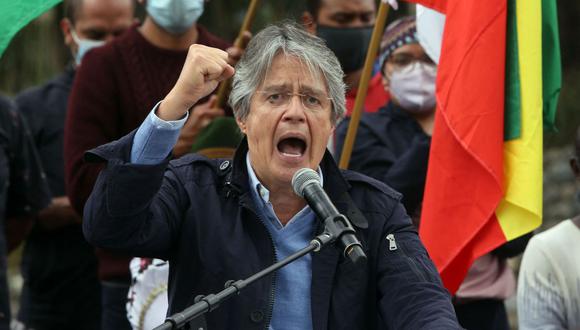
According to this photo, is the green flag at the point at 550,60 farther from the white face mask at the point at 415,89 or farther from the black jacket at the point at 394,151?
the white face mask at the point at 415,89

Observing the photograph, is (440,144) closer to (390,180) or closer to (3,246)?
(390,180)

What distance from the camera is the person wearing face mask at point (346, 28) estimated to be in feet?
23.8

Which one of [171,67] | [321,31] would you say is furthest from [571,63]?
[171,67]

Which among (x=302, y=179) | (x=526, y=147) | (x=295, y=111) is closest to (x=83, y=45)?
(x=526, y=147)

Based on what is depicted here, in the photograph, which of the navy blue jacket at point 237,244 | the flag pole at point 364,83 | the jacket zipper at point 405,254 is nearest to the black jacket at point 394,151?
the flag pole at point 364,83

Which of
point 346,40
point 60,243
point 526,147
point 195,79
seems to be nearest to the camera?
point 195,79

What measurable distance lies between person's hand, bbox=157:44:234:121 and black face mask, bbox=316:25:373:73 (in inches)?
117

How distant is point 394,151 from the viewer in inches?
263

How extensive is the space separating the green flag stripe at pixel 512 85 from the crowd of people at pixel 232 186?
51 centimetres

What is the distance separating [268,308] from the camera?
14.6ft

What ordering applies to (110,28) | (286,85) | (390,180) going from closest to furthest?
1. (286,85)
2. (390,180)
3. (110,28)

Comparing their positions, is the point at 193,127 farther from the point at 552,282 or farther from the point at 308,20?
the point at 552,282

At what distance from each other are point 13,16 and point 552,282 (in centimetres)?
246

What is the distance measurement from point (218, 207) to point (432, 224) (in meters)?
1.55
